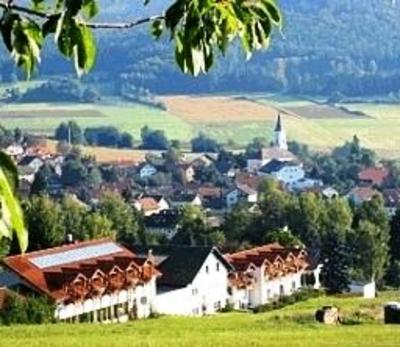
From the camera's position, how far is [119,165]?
123500 mm

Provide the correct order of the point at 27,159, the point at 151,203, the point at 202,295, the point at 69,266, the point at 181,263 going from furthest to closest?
1. the point at 27,159
2. the point at 151,203
3. the point at 181,263
4. the point at 202,295
5. the point at 69,266

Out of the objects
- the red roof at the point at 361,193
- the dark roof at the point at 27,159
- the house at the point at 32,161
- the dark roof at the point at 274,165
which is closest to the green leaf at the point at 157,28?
the red roof at the point at 361,193

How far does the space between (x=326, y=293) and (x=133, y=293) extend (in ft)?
38.2

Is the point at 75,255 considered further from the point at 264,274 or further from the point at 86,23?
the point at 86,23

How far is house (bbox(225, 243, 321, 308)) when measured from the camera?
41.6 metres

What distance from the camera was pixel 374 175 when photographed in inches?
4456

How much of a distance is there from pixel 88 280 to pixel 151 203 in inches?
2517

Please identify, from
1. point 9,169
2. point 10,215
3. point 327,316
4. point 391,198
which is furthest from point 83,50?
point 391,198

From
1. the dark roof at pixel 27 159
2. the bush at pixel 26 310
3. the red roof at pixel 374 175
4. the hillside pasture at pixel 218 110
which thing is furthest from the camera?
the hillside pasture at pixel 218 110

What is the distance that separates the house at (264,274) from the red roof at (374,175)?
6581 centimetres

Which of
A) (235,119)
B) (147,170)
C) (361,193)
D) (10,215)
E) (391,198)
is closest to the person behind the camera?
(10,215)

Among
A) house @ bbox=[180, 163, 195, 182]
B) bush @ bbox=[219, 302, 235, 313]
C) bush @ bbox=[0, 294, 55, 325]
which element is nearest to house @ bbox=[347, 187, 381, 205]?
house @ bbox=[180, 163, 195, 182]

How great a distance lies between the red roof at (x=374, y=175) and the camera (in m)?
110

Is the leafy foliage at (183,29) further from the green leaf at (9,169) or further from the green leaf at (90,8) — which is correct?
the green leaf at (9,169)
